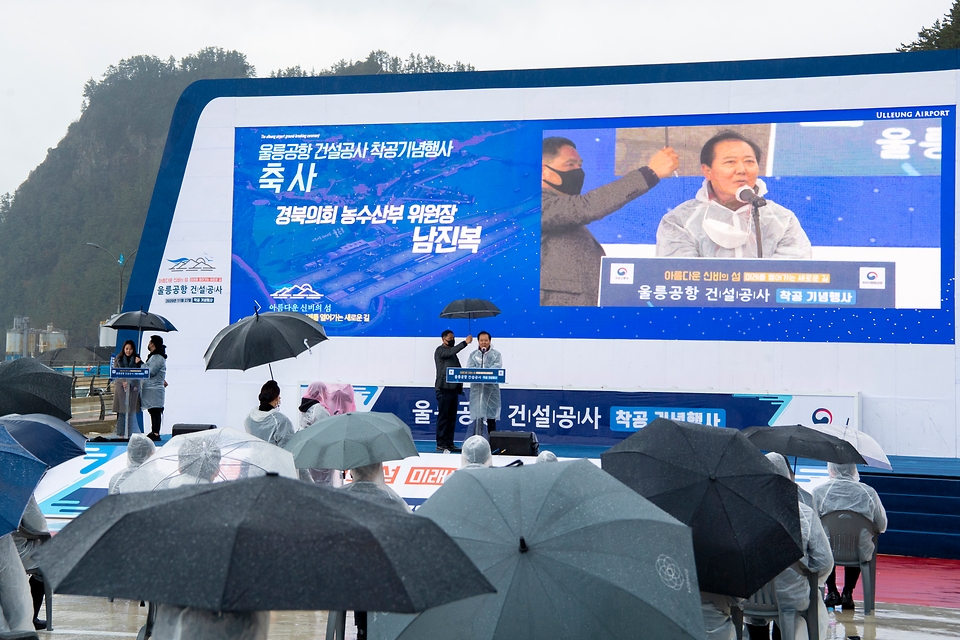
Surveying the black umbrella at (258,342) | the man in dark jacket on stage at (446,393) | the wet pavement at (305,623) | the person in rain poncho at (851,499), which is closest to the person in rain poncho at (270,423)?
the black umbrella at (258,342)

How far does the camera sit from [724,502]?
3.41 m

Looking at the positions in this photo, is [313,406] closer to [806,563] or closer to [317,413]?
[317,413]

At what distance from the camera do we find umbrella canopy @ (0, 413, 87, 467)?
181 inches

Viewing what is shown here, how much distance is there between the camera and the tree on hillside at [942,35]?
29984 millimetres

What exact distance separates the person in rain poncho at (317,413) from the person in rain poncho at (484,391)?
2.87 m

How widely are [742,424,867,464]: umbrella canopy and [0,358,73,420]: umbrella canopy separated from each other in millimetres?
4087

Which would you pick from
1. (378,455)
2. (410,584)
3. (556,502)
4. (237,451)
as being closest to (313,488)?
(410,584)

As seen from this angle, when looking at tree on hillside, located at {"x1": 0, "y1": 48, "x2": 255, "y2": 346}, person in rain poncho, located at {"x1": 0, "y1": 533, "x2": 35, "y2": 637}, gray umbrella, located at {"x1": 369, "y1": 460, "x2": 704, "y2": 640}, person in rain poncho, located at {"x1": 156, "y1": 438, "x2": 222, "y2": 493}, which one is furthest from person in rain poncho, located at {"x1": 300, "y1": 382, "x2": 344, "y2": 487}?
tree on hillside, located at {"x1": 0, "y1": 48, "x2": 255, "y2": 346}

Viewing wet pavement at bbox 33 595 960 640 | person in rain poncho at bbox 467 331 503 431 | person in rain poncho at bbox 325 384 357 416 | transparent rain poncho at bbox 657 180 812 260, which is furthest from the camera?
transparent rain poncho at bbox 657 180 812 260

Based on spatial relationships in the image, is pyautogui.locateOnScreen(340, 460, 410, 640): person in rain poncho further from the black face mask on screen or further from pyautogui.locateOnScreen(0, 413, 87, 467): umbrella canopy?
the black face mask on screen

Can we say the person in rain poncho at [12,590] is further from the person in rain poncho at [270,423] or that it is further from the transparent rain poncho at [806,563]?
the transparent rain poncho at [806,563]

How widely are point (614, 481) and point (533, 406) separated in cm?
934

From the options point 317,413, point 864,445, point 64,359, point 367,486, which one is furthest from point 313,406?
point 64,359

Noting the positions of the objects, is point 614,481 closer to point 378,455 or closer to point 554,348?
point 378,455
